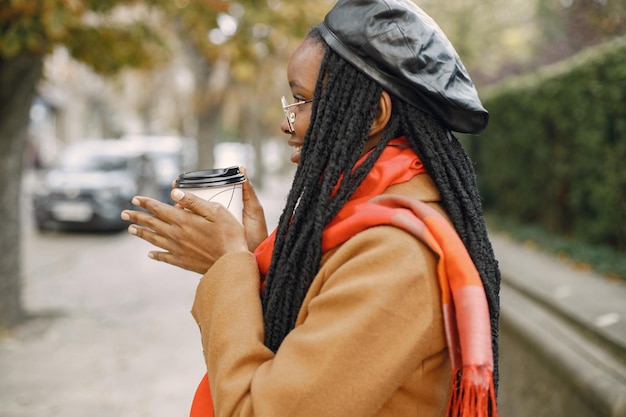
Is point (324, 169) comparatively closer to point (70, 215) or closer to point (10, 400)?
point (10, 400)

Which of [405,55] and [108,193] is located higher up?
[108,193]

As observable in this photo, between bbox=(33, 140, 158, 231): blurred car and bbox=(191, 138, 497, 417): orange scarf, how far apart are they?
12.1 meters

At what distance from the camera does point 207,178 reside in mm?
1585

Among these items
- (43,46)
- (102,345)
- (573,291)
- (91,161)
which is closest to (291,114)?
(573,291)

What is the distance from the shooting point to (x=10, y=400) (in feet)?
14.9

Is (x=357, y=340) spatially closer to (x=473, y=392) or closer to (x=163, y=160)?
(x=473, y=392)

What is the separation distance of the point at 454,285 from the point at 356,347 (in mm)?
232

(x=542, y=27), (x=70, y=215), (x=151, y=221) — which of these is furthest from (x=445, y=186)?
(x=542, y=27)

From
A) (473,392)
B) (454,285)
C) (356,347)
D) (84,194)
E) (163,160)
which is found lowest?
(473,392)

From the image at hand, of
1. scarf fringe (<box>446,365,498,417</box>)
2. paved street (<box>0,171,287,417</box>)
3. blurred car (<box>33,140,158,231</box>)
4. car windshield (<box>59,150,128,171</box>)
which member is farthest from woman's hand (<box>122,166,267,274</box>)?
car windshield (<box>59,150,128,171</box>)

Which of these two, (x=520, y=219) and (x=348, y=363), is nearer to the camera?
(x=348, y=363)

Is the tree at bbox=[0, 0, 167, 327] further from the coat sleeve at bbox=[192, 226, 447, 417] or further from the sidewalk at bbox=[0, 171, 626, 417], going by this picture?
the coat sleeve at bbox=[192, 226, 447, 417]

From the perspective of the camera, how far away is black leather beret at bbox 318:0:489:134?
1312 mm

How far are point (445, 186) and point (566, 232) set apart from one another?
28.1ft
